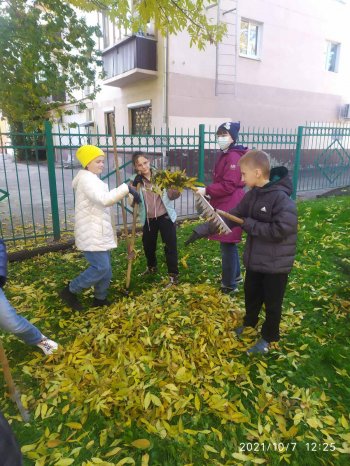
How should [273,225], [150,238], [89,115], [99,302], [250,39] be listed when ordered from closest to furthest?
1. [273,225]
2. [99,302]
3. [150,238]
4. [250,39]
5. [89,115]

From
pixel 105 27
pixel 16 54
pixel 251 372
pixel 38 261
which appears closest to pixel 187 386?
pixel 251 372

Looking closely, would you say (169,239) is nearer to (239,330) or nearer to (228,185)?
(228,185)

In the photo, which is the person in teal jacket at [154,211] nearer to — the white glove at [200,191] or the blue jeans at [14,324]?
the white glove at [200,191]

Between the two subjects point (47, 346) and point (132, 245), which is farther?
point (132, 245)

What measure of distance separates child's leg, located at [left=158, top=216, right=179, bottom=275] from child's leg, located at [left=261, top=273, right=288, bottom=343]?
1.46m

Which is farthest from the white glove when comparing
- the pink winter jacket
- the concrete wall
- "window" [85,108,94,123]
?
"window" [85,108,94,123]

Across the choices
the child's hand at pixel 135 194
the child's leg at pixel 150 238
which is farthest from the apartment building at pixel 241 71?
the child's hand at pixel 135 194

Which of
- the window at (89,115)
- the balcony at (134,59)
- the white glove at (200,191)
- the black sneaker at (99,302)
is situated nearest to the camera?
the white glove at (200,191)

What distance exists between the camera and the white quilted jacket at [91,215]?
293cm

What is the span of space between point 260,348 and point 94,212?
6.01 ft

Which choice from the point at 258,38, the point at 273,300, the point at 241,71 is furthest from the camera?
the point at 258,38

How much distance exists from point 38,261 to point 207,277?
8.04 feet

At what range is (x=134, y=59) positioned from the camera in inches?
413

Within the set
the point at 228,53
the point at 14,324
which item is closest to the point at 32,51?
the point at 14,324
